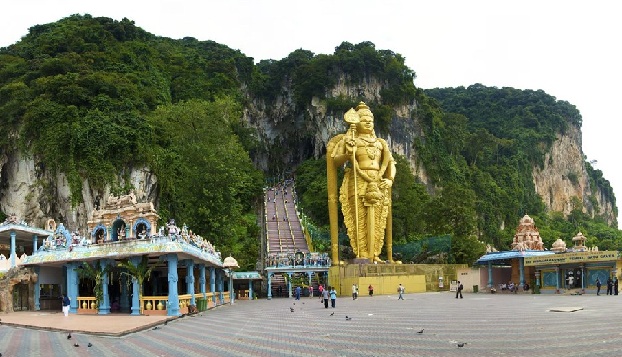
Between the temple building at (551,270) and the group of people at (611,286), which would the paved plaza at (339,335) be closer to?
the group of people at (611,286)

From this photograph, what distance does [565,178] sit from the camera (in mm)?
96188

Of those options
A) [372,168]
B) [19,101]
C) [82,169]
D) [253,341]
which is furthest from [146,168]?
[253,341]

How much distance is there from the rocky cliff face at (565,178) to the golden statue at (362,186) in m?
57.9

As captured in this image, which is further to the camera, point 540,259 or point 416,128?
point 416,128

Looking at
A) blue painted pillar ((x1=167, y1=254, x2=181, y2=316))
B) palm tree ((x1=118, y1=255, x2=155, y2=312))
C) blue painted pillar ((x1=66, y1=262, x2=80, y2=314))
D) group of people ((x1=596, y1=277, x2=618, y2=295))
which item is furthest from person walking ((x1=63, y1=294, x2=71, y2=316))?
group of people ((x1=596, y1=277, x2=618, y2=295))

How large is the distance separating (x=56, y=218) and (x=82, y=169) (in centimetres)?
379

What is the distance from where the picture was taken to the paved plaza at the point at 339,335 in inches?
453

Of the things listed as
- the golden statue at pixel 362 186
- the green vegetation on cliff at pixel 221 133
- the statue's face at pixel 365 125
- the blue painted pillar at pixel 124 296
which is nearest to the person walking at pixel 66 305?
the blue painted pillar at pixel 124 296

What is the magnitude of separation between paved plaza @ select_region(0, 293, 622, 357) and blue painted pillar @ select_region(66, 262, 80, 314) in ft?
11.1

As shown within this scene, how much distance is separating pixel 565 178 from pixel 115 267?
85.0 m

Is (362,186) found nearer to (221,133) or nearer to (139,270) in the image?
(221,133)

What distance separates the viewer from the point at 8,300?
24875mm

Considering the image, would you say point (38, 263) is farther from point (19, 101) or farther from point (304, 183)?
point (304, 183)

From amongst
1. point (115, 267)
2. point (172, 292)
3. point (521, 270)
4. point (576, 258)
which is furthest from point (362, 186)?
point (172, 292)
